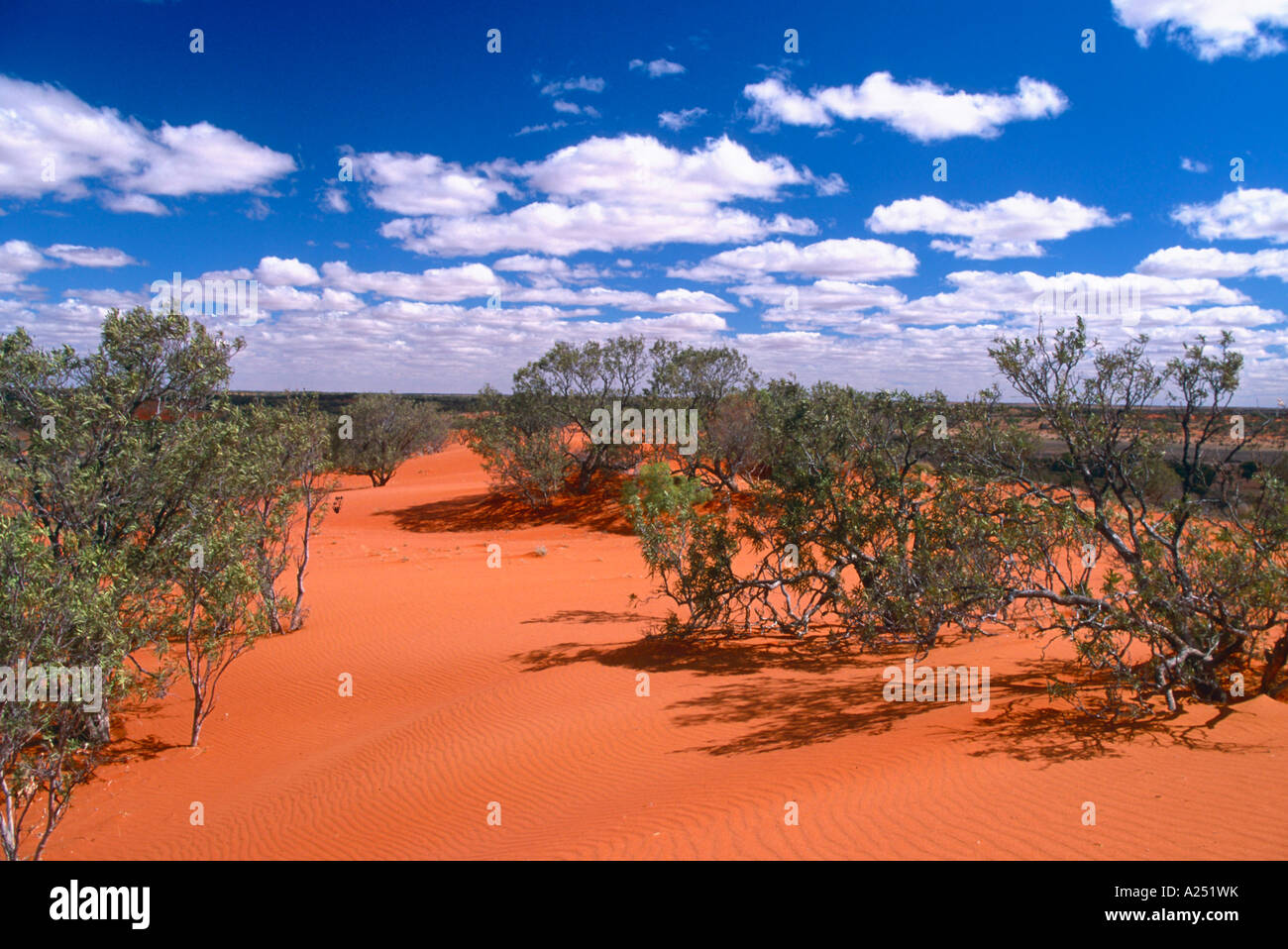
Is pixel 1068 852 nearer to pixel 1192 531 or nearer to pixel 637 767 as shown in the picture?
pixel 637 767

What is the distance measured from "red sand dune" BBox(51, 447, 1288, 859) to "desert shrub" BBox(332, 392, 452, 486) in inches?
1132

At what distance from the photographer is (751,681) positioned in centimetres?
1024

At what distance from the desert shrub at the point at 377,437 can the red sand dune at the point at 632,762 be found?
2875 cm

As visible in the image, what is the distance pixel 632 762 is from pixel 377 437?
37.6 metres

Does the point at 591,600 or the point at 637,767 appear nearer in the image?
the point at 637,767

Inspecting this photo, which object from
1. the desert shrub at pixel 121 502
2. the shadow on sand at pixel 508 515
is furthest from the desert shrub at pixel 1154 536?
the shadow on sand at pixel 508 515

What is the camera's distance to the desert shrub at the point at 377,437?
4109cm

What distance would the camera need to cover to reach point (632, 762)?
8.04 metres

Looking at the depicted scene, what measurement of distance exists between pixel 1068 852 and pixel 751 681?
17.9ft

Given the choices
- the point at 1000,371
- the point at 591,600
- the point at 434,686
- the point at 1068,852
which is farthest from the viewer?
the point at 591,600

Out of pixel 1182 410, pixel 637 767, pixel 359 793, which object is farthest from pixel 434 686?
pixel 1182 410

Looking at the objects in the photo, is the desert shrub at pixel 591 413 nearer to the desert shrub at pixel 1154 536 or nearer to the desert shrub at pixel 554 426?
the desert shrub at pixel 554 426

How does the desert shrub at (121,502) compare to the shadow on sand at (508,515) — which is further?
the shadow on sand at (508,515)

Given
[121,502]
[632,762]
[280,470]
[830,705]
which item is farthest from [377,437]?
[830,705]
